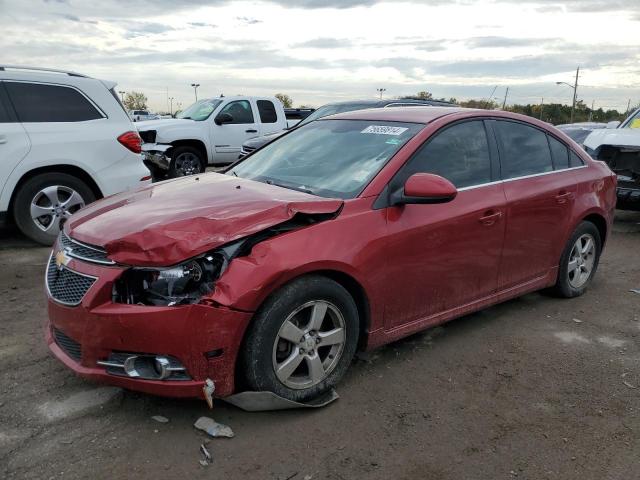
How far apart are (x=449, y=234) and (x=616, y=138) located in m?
6.20

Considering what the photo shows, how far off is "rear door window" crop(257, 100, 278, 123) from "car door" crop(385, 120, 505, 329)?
10.0 meters

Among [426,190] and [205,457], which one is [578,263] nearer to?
[426,190]

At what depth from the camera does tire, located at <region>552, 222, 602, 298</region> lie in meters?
4.91

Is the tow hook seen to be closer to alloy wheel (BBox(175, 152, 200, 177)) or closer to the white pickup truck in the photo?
the white pickup truck

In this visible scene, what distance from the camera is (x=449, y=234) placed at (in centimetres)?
374

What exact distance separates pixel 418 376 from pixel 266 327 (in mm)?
1231

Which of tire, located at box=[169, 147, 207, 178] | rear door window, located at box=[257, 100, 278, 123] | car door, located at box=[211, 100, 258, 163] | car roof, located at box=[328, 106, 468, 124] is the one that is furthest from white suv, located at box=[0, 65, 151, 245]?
rear door window, located at box=[257, 100, 278, 123]

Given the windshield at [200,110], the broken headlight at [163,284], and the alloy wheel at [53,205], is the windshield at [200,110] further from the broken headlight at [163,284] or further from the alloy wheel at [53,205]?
the broken headlight at [163,284]

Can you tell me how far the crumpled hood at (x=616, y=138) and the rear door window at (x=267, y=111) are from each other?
7.40 meters

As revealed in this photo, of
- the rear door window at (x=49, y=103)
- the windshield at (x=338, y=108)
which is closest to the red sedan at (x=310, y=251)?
the rear door window at (x=49, y=103)

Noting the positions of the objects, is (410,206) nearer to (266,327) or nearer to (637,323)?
(266,327)

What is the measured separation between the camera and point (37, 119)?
641 centimetres

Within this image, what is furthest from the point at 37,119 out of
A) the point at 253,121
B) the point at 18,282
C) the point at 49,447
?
the point at 253,121

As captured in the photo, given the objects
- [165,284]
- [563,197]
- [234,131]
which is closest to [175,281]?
[165,284]
